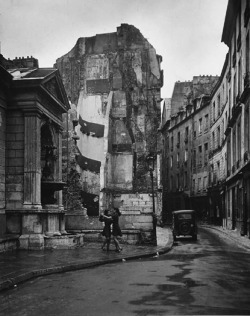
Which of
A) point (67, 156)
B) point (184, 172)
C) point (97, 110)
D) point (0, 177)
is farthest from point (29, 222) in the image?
point (184, 172)

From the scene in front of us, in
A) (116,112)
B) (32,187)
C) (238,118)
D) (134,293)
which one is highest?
(116,112)

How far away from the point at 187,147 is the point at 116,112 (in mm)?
16235

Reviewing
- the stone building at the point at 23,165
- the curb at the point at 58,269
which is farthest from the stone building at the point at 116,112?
the curb at the point at 58,269

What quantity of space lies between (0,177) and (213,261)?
7.49 metres

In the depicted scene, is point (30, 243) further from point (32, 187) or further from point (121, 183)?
point (121, 183)

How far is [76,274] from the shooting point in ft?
34.4

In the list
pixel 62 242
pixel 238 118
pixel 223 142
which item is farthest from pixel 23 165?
pixel 223 142

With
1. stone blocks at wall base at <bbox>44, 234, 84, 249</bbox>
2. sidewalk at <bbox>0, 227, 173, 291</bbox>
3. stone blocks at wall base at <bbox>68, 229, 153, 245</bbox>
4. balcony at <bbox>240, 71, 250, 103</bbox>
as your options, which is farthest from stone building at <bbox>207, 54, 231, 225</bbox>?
sidewalk at <bbox>0, 227, 173, 291</bbox>

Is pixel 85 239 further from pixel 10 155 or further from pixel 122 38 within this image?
pixel 122 38

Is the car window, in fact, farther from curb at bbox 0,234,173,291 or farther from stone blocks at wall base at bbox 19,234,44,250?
stone blocks at wall base at bbox 19,234,44,250

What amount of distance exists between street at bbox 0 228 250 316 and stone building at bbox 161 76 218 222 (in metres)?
36.4

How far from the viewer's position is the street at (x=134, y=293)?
21.0 feet

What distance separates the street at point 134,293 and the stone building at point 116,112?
78.8 feet

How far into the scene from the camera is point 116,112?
38844mm
